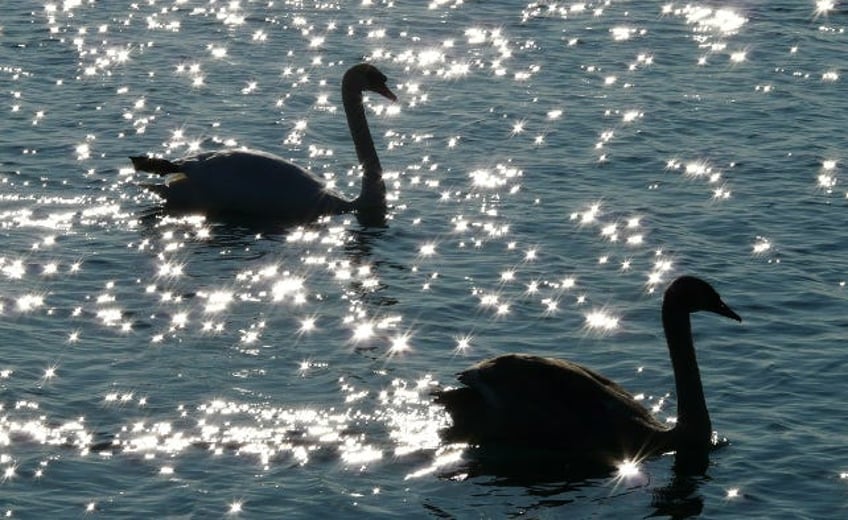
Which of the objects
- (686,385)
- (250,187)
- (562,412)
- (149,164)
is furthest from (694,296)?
(149,164)

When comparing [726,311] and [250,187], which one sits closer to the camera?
[726,311]

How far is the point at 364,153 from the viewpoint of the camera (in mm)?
23984

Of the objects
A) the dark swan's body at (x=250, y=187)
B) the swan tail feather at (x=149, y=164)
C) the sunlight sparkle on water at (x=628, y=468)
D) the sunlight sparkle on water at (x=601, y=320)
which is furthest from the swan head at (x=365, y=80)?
the sunlight sparkle on water at (x=628, y=468)

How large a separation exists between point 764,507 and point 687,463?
0.99m

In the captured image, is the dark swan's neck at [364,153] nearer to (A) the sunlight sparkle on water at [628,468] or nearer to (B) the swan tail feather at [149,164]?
(B) the swan tail feather at [149,164]

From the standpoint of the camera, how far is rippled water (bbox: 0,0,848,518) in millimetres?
15633

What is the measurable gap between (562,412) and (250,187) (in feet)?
25.4

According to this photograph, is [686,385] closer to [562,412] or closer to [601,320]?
[562,412]

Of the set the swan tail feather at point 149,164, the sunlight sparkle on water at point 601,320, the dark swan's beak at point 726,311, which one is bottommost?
the dark swan's beak at point 726,311

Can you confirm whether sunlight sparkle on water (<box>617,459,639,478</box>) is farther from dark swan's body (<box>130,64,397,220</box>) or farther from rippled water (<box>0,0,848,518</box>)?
dark swan's body (<box>130,64,397,220</box>)

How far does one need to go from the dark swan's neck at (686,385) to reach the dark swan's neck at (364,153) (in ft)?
23.8

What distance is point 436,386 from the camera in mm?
17328

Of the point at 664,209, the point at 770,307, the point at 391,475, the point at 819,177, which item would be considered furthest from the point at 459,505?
the point at 819,177

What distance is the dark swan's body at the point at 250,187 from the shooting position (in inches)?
899
